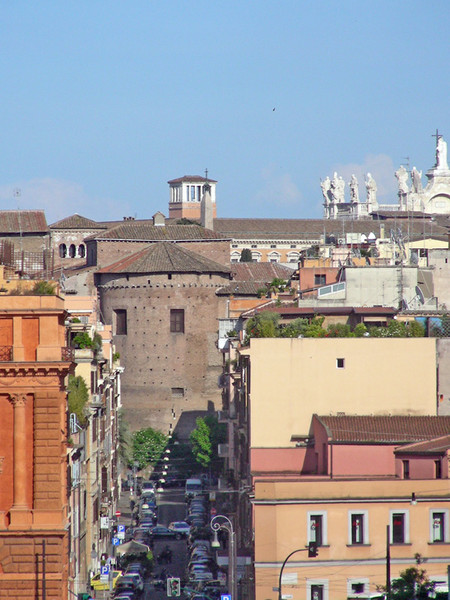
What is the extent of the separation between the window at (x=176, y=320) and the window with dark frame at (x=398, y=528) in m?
47.4

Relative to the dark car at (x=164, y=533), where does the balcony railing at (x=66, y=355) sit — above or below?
above

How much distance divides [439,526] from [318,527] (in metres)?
2.35

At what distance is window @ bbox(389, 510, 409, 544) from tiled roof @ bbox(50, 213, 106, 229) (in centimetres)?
6991

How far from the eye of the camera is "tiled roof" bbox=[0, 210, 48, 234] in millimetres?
75062

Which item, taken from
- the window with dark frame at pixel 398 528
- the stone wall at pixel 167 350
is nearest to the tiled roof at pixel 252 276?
the stone wall at pixel 167 350

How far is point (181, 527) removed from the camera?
5456cm

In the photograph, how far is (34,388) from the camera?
26.9m

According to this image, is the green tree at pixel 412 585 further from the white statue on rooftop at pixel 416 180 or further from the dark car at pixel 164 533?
the white statue on rooftop at pixel 416 180

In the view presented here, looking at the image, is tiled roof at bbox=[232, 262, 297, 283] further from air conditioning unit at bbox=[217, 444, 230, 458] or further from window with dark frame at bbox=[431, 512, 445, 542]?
window with dark frame at bbox=[431, 512, 445, 542]

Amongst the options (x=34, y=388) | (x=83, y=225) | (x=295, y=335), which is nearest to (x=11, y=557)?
(x=34, y=388)

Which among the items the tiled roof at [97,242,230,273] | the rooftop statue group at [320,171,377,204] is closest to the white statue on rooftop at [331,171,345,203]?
the rooftop statue group at [320,171,377,204]

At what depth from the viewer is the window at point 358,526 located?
3016 centimetres

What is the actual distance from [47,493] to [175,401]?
50.2m

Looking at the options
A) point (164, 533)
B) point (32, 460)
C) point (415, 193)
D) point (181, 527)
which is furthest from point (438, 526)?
point (415, 193)
